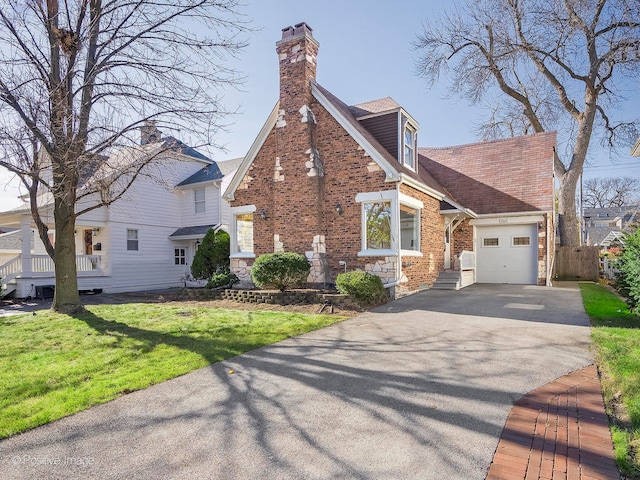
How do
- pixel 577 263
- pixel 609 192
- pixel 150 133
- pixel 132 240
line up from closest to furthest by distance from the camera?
pixel 150 133
pixel 577 263
pixel 132 240
pixel 609 192

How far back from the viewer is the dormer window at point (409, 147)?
13724 millimetres

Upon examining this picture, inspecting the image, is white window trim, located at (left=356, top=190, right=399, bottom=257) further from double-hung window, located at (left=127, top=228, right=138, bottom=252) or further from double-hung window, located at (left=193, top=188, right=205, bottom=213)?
double-hung window, located at (left=127, top=228, right=138, bottom=252)

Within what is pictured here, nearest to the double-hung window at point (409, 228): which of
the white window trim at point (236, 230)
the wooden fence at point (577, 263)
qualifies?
the white window trim at point (236, 230)

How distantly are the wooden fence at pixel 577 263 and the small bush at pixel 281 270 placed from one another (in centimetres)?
1415

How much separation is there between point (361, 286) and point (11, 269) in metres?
15.8

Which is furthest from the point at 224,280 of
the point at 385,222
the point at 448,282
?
the point at 448,282

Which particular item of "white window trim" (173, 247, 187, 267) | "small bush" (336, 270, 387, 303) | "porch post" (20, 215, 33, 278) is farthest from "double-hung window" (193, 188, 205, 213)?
"small bush" (336, 270, 387, 303)

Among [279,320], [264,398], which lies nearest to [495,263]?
[279,320]

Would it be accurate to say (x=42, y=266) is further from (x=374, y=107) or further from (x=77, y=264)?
(x=374, y=107)

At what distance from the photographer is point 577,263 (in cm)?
1847

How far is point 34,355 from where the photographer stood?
6156 mm

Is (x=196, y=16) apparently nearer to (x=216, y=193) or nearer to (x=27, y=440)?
(x=27, y=440)

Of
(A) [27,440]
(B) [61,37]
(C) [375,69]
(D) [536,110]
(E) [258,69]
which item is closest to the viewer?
(A) [27,440]

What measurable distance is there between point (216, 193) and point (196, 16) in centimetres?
1168
